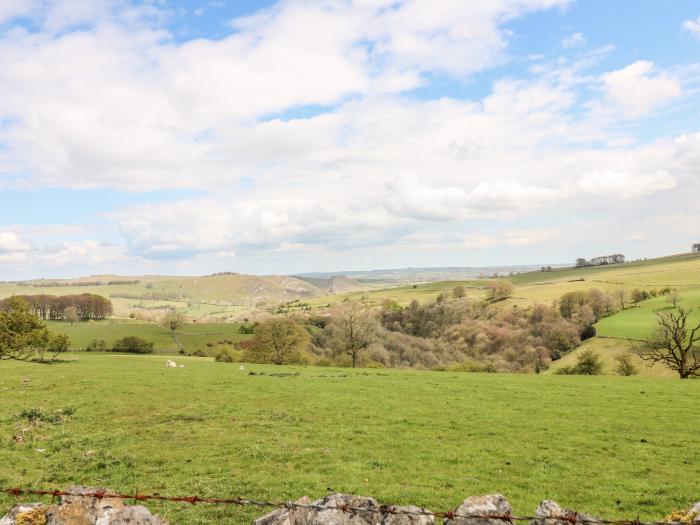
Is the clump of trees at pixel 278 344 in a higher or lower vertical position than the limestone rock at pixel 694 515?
lower

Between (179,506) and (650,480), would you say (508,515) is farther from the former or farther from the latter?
(650,480)

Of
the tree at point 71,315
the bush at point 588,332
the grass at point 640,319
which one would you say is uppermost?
the tree at point 71,315

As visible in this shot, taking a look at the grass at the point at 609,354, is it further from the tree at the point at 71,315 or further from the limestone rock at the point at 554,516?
the tree at the point at 71,315

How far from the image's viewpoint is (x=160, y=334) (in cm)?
11106

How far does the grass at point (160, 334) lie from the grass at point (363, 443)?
65.2 metres

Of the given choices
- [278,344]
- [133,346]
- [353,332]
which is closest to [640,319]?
[353,332]

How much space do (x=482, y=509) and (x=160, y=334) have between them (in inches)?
4612

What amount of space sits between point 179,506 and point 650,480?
44.3ft

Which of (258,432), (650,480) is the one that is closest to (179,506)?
(258,432)

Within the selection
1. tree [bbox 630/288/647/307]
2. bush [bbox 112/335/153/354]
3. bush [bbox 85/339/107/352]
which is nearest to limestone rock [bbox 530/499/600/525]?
bush [bbox 112/335/153/354]

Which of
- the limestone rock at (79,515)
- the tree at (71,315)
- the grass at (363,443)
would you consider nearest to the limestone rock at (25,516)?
the limestone rock at (79,515)

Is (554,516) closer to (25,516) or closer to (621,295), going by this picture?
(25,516)

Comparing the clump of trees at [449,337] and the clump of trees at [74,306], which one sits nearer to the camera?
the clump of trees at [449,337]

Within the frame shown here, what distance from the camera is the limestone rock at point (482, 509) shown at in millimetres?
5891
